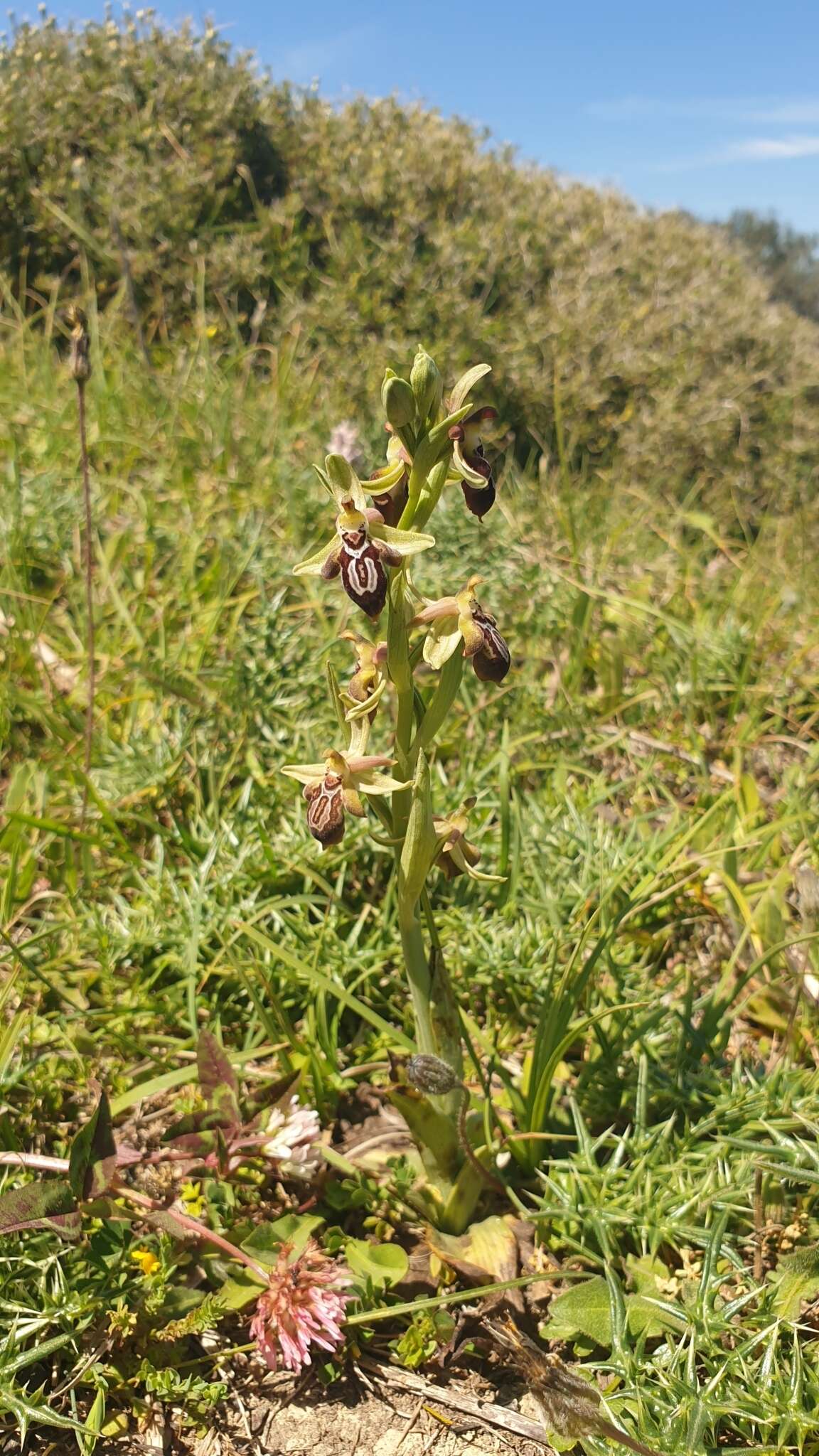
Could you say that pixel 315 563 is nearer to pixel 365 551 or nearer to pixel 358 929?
pixel 365 551

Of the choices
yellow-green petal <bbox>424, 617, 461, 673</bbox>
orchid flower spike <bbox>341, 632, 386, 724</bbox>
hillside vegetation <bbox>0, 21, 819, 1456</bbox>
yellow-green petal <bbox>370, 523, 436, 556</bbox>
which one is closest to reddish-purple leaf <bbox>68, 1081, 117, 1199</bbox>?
hillside vegetation <bbox>0, 21, 819, 1456</bbox>

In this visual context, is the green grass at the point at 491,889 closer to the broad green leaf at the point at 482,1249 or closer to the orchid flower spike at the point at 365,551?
the broad green leaf at the point at 482,1249

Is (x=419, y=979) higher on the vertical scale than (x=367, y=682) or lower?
lower

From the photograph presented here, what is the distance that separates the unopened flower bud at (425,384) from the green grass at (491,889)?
105 centimetres

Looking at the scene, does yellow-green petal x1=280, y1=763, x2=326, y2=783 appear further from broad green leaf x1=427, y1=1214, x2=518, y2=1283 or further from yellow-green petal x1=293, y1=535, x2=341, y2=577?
broad green leaf x1=427, y1=1214, x2=518, y2=1283

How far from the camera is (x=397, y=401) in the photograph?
1451mm

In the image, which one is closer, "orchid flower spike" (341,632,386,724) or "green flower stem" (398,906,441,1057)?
"orchid flower spike" (341,632,386,724)

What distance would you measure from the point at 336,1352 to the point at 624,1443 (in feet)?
1.89

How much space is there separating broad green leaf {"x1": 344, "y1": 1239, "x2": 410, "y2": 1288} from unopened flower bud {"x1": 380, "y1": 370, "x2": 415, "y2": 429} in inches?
55.6

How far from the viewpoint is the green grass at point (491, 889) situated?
1706 mm

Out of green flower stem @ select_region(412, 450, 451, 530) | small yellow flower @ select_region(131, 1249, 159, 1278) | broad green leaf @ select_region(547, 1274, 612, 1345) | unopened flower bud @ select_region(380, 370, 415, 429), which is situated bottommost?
small yellow flower @ select_region(131, 1249, 159, 1278)

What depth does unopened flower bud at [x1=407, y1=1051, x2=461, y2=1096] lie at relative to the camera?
→ 1699mm

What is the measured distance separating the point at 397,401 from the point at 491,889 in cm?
134

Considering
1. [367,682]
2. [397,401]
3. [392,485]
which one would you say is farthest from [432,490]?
[367,682]
